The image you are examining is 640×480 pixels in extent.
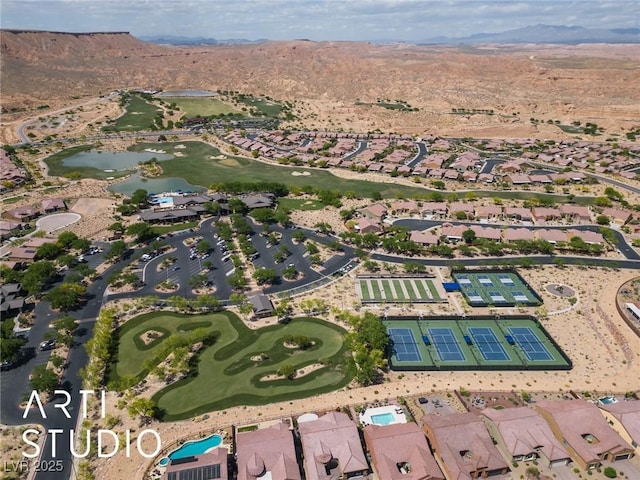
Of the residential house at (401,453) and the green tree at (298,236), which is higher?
the green tree at (298,236)

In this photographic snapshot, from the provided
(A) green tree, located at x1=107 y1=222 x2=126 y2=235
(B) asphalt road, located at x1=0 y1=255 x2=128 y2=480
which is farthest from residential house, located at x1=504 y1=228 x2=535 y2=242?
(A) green tree, located at x1=107 y1=222 x2=126 y2=235

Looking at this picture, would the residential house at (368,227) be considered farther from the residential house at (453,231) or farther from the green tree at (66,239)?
the green tree at (66,239)

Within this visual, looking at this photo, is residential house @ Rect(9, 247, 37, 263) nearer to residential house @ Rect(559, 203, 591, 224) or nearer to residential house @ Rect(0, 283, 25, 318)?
residential house @ Rect(0, 283, 25, 318)

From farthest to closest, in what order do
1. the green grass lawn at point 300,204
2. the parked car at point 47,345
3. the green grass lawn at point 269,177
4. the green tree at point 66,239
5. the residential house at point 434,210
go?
the green grass lawn at point 269,177
the green grass lawn at point 300,204
the residential house at point 434,210
the green tree at point 66,239
the parked car at point 47,345

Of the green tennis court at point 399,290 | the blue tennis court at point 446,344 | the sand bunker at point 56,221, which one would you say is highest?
the sand bunker at point 56,221

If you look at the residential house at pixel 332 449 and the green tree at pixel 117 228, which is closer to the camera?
the residential house at pixel 332 449

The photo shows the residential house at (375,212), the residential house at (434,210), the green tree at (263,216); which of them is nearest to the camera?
the green tree at (263,216)

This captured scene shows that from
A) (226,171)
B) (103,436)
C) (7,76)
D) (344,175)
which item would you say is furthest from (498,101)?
(7,76)

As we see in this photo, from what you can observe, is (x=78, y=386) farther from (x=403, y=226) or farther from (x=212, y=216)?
(x=403, y=226)

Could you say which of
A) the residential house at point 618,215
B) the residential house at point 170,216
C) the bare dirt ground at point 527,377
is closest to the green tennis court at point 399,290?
the bare dirt ground at point 527,377
